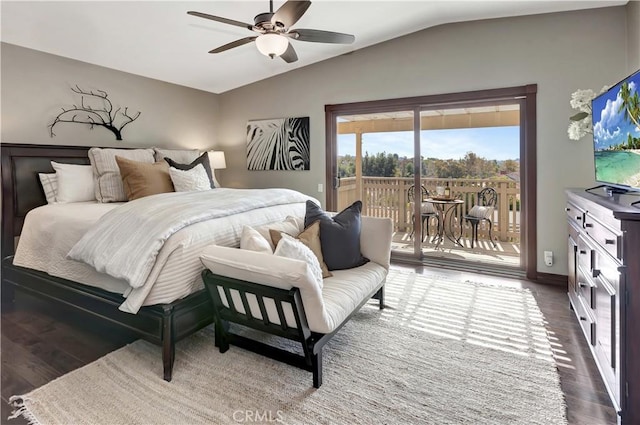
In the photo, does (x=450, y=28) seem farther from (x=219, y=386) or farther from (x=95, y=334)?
(x=95, y=334)

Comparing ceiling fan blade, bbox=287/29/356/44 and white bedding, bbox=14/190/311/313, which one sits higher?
ceiling fan blade, bbox=287/29/356/44

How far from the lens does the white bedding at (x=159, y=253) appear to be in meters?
2.02

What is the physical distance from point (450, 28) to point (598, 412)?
12.4 ft

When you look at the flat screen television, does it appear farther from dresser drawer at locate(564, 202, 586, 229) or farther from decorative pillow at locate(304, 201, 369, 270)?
decorative pillow at locate(304, 201, 369, 270)

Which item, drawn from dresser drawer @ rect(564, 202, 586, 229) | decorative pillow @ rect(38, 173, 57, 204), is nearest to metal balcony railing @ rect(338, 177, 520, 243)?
dresser drawer @ rect(564, 202, 586, 229)

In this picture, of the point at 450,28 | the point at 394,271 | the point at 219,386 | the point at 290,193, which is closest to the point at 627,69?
the point at 450,28

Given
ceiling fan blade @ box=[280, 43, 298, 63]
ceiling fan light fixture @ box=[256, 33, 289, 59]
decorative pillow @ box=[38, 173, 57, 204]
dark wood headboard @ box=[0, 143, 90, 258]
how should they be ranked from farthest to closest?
decorative pillow @ box=[38, 173, 57, 204], dark wood headboard @ box=[0, 143, 90, 258], ceiling fan blade @ box=[280, 43, 298, 63], ceiling fan light fixture @ box=[256, 33, 289, 59]

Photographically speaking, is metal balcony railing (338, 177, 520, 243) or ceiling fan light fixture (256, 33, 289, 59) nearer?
ceiling fan light fixture (256, 33, 289, 59)

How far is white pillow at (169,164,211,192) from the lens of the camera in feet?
11.4

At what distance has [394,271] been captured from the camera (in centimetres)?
399

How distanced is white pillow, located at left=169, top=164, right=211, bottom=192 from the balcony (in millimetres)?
1948

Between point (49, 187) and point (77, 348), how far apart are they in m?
1.72

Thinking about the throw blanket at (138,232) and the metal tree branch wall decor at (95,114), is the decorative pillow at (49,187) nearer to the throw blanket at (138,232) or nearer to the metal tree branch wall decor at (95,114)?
the metal tree branch wall decor at (95,114)

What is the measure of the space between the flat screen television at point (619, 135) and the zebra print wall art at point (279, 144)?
3.33 meters
